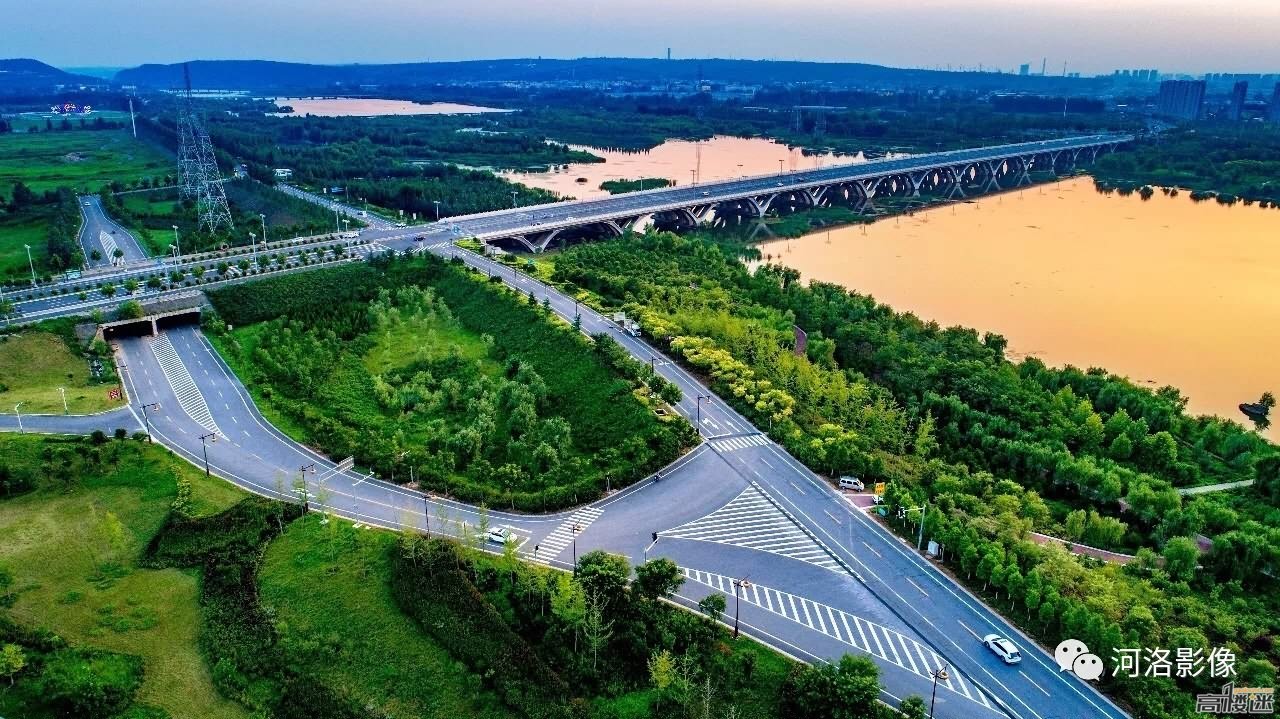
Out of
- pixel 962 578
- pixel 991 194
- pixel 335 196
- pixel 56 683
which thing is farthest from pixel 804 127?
pixel 56 683

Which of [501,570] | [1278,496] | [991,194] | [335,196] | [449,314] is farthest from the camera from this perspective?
[991,194]

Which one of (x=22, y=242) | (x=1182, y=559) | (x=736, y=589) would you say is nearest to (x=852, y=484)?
(x=736, y=589)

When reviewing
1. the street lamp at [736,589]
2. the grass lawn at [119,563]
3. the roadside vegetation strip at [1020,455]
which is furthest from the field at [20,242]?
the street lamp at [736,589]

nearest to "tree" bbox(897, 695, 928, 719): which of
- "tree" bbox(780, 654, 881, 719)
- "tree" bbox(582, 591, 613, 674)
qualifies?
"tree" bbox(780, 654, 881, 719)

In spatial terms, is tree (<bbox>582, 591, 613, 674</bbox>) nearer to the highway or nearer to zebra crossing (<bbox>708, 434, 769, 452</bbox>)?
the highway

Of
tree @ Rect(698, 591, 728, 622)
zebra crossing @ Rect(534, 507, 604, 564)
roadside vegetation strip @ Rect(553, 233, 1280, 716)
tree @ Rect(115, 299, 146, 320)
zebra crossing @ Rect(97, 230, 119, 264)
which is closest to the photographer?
tree @ Rect(698, 591, 728, 622)

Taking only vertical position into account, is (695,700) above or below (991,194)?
below

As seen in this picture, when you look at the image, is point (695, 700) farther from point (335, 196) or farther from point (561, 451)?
point (335, 196)
